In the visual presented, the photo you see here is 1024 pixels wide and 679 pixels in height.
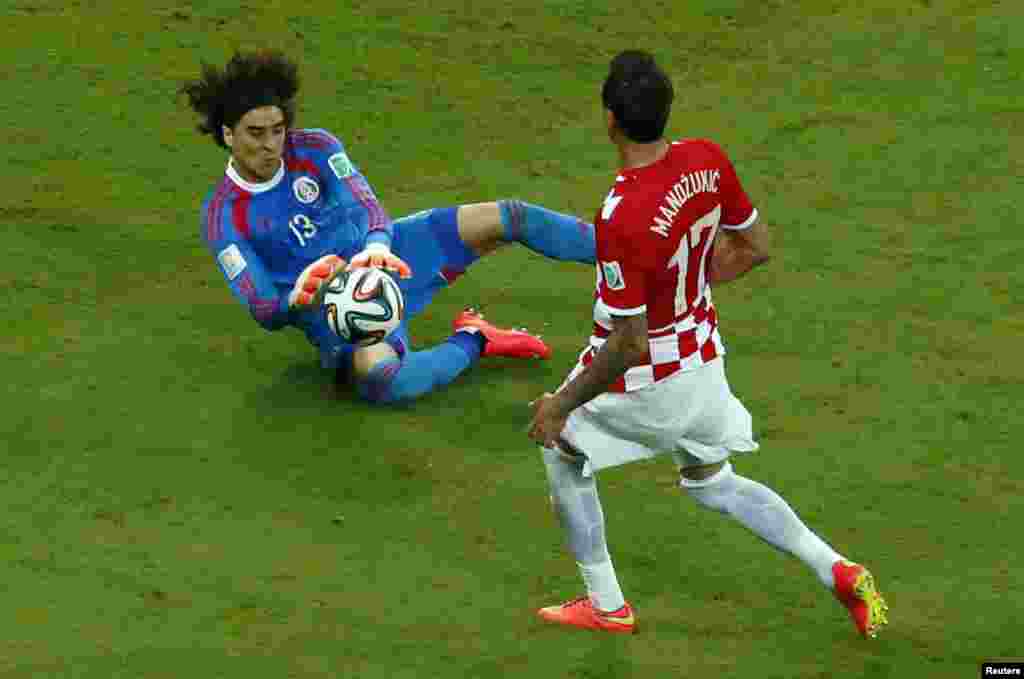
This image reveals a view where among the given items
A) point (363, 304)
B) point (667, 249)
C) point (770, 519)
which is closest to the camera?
point (667, 249)

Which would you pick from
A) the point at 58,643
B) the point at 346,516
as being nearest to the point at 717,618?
the point at 346,516

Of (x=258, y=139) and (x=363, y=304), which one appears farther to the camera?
(x=258, y=139)

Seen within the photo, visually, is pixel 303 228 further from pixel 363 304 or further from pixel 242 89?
pixel 363 304

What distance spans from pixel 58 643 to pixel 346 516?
52.4 inches

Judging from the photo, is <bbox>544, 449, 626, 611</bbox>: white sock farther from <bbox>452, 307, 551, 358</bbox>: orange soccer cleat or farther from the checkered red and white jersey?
<bbox>452, 307, 551, 358</bbox>: orange soccer cleat

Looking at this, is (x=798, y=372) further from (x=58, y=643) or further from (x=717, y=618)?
(x=58, y=643)

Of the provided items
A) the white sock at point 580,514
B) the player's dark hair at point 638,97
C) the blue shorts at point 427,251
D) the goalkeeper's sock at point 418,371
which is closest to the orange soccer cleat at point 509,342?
the goalkeeper's sock at point 418,371

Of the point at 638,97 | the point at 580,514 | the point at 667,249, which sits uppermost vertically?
the point at 638,97

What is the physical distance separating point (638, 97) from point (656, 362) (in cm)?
92

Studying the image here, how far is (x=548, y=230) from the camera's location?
8.23m

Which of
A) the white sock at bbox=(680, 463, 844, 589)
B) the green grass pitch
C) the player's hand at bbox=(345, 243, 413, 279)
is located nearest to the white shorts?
the white sock at bbox=(680, 463, 844, 589)

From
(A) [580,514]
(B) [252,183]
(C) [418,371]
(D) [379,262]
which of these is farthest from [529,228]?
(A) [580,514]

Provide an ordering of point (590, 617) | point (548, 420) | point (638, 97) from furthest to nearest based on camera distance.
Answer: point (590, 617) < point (548, 420) < point (638, 97)

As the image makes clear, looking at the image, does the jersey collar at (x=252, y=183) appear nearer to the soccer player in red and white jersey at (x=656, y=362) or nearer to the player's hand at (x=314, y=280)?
the player's hand at (x=314, y=280)
